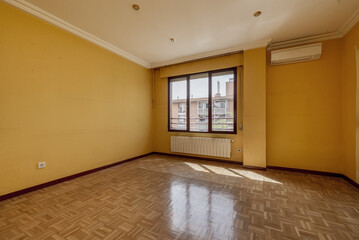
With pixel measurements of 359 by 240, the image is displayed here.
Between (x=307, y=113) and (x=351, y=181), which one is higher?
(x=307, y=113)

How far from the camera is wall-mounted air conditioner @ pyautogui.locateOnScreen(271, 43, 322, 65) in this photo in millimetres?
3297

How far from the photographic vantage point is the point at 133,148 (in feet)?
15.4

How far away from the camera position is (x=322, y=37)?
11.1 feet

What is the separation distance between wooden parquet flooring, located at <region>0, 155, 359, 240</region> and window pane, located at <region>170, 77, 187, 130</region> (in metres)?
2.16

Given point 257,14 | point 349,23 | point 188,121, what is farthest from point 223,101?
point 349,23

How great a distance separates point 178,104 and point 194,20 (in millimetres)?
2630

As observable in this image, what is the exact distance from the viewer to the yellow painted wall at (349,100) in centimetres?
289

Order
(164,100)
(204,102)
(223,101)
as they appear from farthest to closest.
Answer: (164,100), (204,102), (223,101)

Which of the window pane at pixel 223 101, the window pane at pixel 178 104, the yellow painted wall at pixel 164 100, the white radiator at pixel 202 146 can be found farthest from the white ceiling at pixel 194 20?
the white radiator at pixel 202 146

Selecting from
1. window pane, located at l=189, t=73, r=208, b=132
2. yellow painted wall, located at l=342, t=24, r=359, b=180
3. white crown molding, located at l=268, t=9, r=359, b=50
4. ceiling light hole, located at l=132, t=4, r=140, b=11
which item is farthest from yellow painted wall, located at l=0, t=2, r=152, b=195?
yellow painted wall, located at l=342, t=24, r=359, b=180

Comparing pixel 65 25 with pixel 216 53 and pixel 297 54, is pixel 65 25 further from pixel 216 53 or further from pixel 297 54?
pixel 297 54

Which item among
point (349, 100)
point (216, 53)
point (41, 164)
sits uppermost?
point (216, 53)

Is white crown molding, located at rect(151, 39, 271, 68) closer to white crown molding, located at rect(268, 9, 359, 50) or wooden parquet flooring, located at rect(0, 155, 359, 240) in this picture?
white crown molding, located at rect(268, 9, 359, 50)

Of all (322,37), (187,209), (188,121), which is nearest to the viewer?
(187,209)
